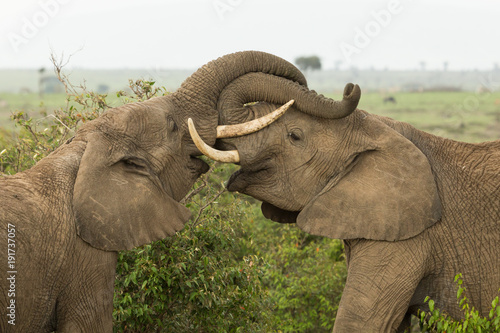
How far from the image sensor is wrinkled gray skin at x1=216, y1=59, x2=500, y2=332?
17.1 feet

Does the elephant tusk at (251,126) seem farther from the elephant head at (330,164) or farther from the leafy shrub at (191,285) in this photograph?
the leafy shrub at (191,285)

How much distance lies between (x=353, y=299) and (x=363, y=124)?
127 cm

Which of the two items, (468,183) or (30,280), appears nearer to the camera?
(30,280)

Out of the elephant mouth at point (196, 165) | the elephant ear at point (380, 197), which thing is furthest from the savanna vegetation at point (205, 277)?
the elephant mouth at point (196, 165)

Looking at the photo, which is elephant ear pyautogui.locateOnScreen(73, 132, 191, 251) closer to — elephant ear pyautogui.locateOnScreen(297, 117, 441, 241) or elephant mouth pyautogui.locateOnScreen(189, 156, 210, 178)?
elephant mouth pyautogui.locateOnScreen(189, 156, 210, 178)

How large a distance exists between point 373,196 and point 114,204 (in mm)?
1830

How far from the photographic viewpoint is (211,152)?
517 cm

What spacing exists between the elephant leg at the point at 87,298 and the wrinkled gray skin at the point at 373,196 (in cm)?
117

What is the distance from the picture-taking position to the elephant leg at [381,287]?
204 inches

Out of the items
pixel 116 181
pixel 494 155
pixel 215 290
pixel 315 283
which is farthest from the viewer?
pixel 315 283

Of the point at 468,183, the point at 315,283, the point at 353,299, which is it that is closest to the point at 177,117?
the point at 353,299

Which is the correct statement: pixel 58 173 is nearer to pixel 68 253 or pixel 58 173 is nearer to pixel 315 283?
pixel 68 253

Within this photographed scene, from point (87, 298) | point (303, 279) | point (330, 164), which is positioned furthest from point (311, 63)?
point (87, 298)

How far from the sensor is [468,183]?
5.45 meters
